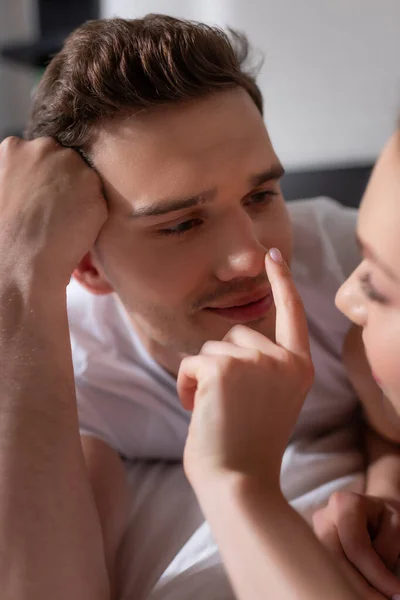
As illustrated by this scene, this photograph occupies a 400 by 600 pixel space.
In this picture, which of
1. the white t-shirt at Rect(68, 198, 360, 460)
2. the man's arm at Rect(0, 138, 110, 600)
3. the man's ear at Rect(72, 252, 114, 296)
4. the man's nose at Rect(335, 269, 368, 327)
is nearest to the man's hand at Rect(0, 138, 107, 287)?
the man's arm at Rect(0, 138, 110, 600)

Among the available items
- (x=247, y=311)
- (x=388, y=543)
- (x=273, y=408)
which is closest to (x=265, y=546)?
(x=273, y=408)

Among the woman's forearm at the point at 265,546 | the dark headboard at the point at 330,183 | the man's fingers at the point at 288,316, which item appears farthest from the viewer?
the dark headboard at the point at 330,183

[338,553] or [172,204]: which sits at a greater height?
[172,204]

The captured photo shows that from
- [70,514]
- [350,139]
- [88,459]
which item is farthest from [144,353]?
[350,139]

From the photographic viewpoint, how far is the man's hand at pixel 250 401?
0.56 m

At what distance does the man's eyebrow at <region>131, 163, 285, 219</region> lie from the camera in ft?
2.55

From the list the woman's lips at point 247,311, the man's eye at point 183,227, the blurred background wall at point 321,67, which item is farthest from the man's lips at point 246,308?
the blurred background wall at point 321,67

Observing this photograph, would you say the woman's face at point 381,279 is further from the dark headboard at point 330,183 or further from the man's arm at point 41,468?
the dark headboard at point 330,183

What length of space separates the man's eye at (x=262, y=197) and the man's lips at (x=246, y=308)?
12 cm

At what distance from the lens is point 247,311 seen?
2.74ft

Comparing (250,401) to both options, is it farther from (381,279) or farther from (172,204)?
(172,204)

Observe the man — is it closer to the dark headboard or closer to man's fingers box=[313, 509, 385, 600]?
man's fingers box=[313, 509, 385, 600]

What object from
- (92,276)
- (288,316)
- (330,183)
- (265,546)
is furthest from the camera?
(330,183)

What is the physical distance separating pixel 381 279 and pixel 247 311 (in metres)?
0.26
